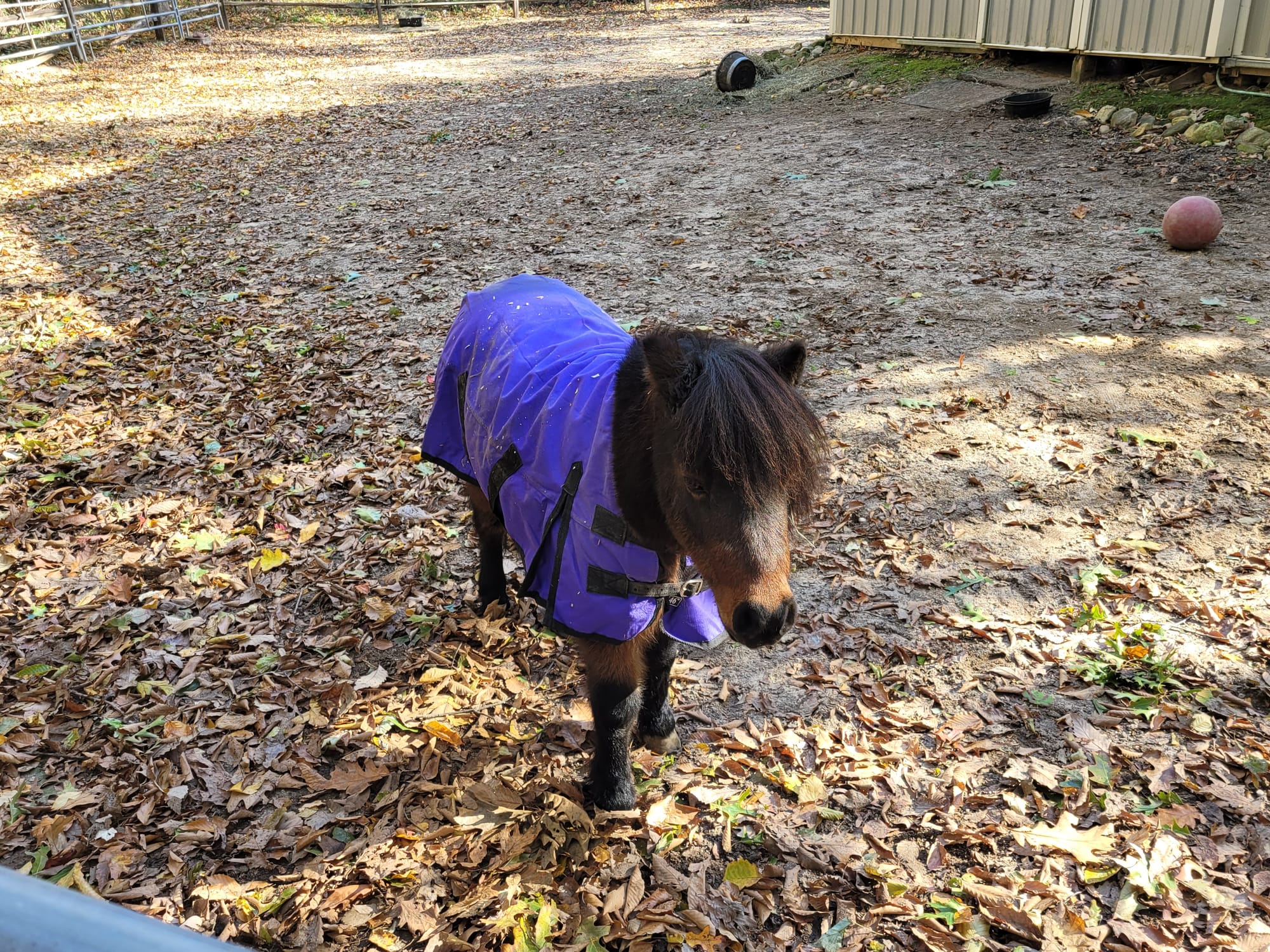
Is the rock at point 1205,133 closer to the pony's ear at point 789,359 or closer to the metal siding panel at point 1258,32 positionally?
the metal siding panel at point 1258,32

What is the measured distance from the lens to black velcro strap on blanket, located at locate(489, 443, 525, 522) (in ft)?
10.0

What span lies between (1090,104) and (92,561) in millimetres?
12298

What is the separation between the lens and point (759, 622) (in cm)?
221

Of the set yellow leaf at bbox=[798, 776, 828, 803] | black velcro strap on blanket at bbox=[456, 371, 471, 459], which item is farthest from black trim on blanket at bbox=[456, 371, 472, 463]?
yellow leaf at bbox=[798, 776, 828, 803]

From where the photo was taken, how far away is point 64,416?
5.88 m

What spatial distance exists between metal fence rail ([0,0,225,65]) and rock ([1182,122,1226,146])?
74.8 feet

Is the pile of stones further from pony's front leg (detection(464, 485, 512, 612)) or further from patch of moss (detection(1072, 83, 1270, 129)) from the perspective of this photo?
pony's front leg (detection(464, 485, 512, 612))

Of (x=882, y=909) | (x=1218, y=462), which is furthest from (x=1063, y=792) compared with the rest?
(x=1218, y=462)

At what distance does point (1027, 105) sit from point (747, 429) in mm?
11168

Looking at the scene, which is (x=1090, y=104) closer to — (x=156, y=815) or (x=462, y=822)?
(x=462, y=822)

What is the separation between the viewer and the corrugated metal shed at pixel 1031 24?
37.8 feet

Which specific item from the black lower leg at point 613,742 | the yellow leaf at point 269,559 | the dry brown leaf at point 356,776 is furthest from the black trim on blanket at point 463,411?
the yellow leaf at point 269,559

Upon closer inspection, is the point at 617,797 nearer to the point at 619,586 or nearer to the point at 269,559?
the point at 619,586

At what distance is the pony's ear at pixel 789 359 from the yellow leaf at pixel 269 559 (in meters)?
3.22
